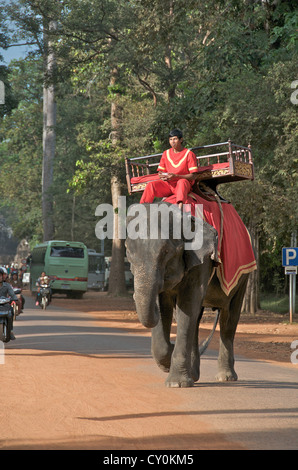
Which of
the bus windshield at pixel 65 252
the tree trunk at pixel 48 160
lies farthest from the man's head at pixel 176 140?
the tree trunk at pixel 48 160

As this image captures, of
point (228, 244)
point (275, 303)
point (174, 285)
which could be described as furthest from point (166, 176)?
point (275, 303)

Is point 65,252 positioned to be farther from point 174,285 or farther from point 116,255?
point 174,285

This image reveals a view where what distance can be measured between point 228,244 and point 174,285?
153 centimetres

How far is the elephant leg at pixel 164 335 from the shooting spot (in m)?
10.2

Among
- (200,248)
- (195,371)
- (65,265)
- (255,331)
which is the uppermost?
(200,248)

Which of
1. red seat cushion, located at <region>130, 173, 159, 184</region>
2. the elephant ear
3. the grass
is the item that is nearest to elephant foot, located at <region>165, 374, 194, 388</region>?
the elephant ear

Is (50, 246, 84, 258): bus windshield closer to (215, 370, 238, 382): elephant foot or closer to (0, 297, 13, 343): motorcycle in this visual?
(0, 297, 13, 343): motorcycle

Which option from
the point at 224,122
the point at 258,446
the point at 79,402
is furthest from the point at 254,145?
the point at 258,446

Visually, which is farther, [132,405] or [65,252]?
[65,252]

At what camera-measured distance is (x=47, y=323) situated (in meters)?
23.9

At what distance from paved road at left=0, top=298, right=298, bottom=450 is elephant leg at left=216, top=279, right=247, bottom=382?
0.21m

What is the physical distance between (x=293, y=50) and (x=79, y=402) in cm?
1376

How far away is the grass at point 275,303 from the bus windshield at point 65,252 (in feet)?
33.8

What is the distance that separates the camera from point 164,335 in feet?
33.5
